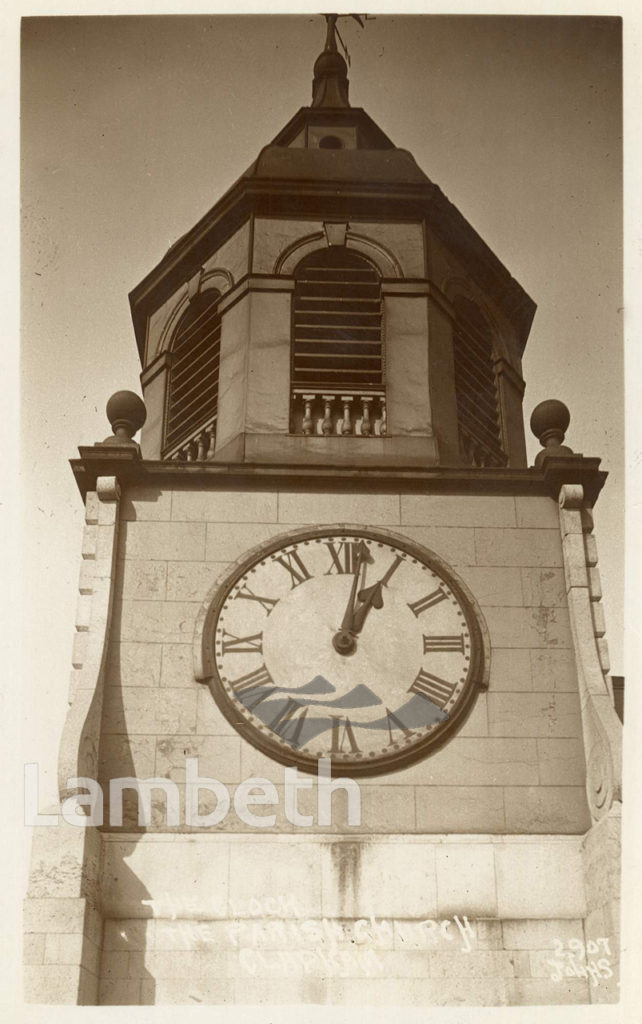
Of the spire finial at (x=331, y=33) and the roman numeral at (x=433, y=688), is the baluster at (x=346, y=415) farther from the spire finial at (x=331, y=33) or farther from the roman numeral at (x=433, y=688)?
the spire finial at (x=331, y=33)

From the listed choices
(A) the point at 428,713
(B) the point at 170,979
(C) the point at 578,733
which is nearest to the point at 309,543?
(A) the point at 428,713

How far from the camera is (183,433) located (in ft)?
45.3

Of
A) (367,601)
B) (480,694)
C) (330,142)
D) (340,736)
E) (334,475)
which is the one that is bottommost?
(340,736)

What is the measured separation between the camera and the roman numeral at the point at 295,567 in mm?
11562

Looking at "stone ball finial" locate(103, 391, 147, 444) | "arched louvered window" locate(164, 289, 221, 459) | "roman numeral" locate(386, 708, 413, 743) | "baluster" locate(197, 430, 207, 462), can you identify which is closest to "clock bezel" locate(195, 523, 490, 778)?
"roman numeral" locate(386, 708, 413, 743)

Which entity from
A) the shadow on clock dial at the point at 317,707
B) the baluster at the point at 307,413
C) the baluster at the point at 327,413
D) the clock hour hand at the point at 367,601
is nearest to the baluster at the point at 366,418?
the baluster at the point at 327,413

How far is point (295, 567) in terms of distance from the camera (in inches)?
459

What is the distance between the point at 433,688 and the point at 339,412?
Result: 293cm

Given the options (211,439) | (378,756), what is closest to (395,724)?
(378,756)

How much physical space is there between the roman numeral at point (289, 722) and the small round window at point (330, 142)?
6581 mm

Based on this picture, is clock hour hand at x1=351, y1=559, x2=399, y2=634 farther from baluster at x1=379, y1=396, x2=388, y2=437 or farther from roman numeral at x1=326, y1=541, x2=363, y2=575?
baluster at x1=379, y1=396, x2=388, y2=437

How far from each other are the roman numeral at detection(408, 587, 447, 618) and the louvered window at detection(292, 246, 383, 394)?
2.27 m

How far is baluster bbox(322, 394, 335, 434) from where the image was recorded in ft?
42.3

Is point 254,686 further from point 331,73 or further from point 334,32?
point 331,73
